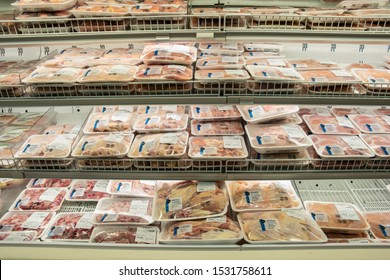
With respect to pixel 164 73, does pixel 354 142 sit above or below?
below

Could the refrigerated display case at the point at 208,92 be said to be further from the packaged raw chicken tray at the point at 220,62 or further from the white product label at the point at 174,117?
the white product label at the point at 174,117

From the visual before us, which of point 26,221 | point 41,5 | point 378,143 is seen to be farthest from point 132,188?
point 378,143

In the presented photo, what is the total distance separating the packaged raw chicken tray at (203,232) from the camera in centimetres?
179

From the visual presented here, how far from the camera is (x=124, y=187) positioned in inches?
86.5

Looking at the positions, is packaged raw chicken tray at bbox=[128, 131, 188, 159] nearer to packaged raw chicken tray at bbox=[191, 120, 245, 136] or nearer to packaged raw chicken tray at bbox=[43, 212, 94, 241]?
packaged raw chicken tray at bbox=[191, 120, 245, 136]

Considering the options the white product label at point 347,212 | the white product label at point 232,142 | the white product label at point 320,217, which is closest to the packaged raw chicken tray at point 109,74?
the white product label at point 232,142

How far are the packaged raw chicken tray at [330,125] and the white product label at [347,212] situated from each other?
0.48m

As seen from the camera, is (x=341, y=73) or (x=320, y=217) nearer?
(x=341, y=73)

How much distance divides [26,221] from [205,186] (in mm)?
1114

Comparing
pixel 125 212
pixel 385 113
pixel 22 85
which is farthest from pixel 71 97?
pixel 385 113

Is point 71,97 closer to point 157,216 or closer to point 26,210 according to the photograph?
point 157,216

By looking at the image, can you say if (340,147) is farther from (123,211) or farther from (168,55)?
(123,211)

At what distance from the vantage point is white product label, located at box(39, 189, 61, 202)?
223cm

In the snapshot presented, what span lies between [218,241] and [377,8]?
4.74ft
